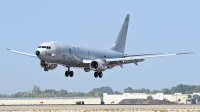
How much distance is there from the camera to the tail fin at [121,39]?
124000 mm

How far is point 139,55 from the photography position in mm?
110812

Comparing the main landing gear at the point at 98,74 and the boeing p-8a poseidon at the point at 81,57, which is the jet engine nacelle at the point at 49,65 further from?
the main landing gear at the point at 98,74

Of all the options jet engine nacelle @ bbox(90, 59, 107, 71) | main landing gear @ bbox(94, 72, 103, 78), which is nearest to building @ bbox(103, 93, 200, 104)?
main landing gear @ bbox(94, 72, 103, 78)

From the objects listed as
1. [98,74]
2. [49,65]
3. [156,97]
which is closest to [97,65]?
[98,74]

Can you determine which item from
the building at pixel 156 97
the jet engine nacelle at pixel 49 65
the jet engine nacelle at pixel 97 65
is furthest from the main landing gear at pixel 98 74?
the building at pixel 156 97

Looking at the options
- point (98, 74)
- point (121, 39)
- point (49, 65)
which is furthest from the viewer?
point (121, 39)

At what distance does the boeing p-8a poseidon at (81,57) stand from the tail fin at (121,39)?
2.25 m

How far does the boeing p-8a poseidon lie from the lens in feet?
323

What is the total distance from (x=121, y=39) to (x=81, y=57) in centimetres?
2351

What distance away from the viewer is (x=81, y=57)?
346 ft

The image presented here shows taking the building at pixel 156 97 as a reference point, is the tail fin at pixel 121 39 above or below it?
above

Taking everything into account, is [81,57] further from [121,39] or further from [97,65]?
[121,39]

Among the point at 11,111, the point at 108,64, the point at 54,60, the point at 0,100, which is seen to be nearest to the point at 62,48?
the point at 54,60

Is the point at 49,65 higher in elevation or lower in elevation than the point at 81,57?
lower
